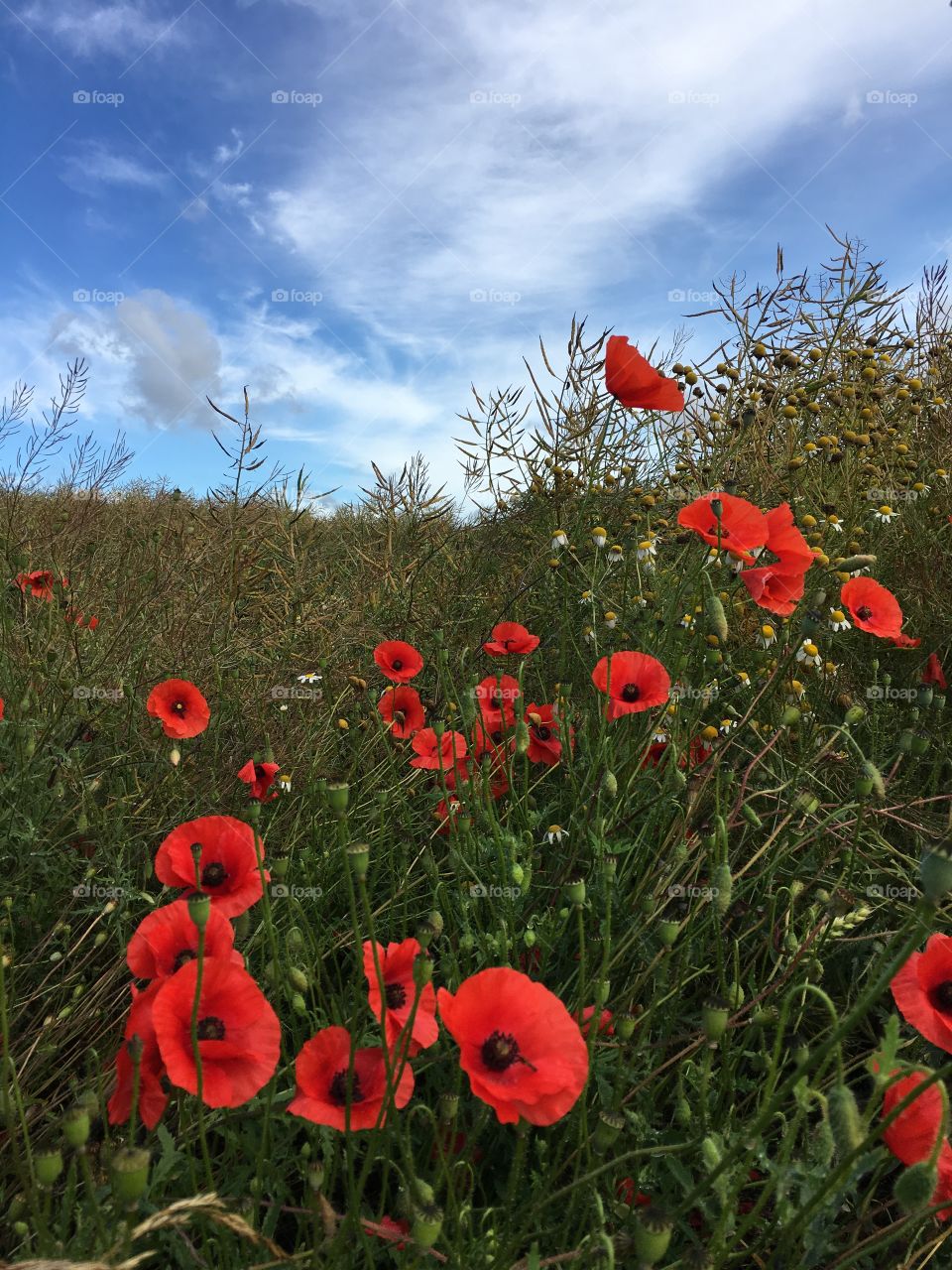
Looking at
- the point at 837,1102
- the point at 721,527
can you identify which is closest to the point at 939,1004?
the point at 837,1102

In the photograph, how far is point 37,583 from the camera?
2863 millimetres

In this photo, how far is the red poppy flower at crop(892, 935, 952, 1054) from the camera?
121cm

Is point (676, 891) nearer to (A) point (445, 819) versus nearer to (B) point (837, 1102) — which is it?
(A) point (445, 819)

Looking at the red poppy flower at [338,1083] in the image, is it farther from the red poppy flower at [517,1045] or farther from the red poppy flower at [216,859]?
the red poppy flower at [216,859]

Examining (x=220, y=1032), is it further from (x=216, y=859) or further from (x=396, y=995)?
(x=216, y=859)

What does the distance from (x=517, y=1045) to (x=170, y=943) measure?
575 mm

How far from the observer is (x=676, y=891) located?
1.64 m

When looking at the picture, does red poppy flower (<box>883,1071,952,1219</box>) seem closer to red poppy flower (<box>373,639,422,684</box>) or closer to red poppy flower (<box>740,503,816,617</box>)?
red poppy flower (<box>740,503,816,617</box>)

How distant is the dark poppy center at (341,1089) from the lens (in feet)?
3.77
